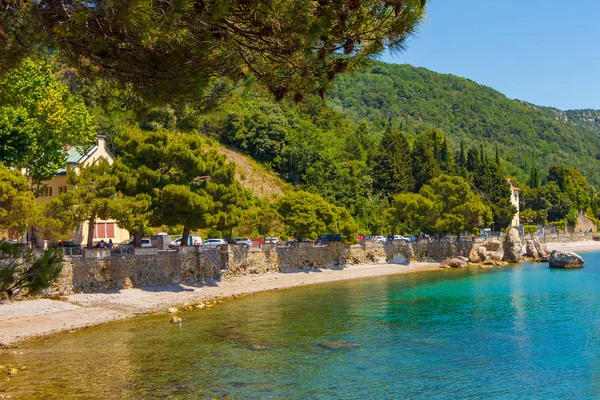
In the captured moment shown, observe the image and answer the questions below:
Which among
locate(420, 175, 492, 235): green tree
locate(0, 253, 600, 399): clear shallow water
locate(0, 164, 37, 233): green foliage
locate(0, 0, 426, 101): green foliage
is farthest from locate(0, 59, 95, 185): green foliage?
locate(420, 175, 492, 235): green tree

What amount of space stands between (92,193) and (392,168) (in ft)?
188

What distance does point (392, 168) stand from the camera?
289 ft

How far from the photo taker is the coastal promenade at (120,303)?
2803 centimetres

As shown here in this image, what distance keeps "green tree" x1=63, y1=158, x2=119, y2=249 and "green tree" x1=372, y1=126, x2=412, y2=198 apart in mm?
54690

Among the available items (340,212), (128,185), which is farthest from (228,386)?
(340,212)

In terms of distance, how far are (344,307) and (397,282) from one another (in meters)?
16.6

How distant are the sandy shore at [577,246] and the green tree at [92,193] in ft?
271

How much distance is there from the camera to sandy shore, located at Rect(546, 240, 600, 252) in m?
103

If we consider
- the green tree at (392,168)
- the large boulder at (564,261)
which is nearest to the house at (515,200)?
the green tree at (392,168)

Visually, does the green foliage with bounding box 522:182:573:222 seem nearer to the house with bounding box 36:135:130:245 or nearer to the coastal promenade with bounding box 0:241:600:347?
the coastal promenade with bounding box 0:241:600:347

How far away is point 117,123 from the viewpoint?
220 feet

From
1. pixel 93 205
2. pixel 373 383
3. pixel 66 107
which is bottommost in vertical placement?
pixel 373 383

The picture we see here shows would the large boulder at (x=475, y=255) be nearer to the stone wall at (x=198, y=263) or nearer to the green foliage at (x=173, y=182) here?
the stone wall at (x=198, y=263)

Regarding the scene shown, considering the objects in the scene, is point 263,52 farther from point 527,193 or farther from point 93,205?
point 527,193
